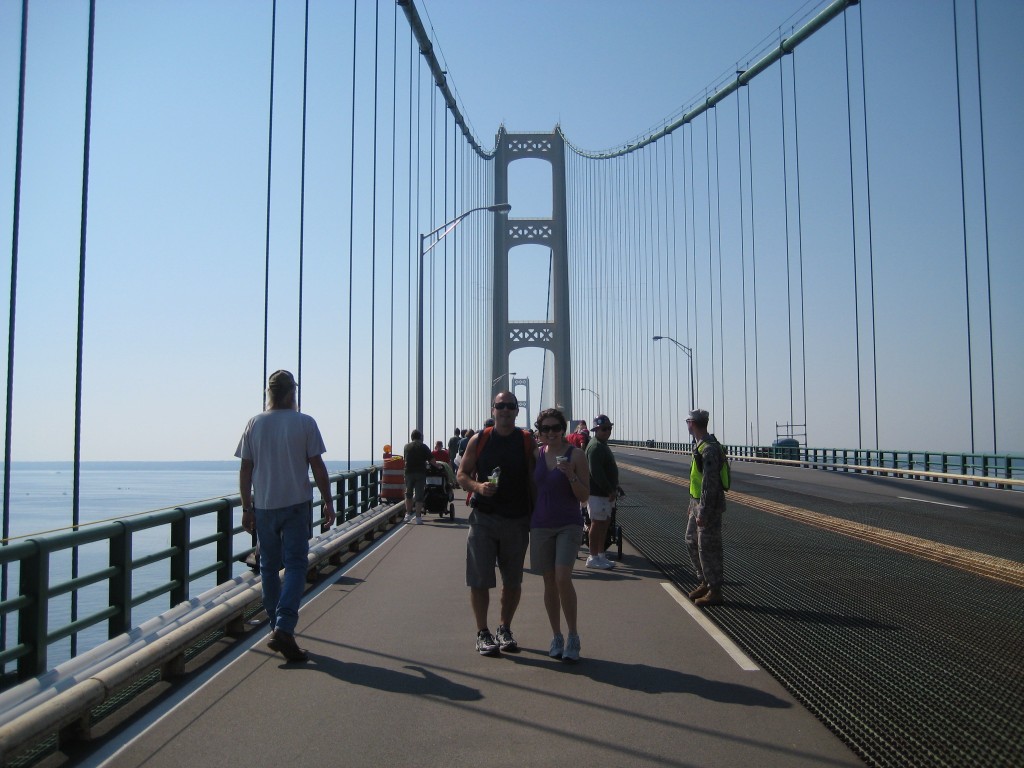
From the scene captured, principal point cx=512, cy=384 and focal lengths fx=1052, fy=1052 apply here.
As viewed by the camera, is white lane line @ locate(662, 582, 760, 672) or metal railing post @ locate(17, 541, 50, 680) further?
white lane line @ locate(662, 582, 760, 672)

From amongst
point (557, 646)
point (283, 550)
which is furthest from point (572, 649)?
point (283, 550)

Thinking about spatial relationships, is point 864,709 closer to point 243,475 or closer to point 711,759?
point 711,759

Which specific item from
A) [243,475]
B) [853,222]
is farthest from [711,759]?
[853,222]

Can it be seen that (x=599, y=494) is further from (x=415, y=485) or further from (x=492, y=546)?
(x=415, y=485)

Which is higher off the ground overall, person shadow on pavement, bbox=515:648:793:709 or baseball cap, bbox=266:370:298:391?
baseball cap, bbox=266:370:298:391

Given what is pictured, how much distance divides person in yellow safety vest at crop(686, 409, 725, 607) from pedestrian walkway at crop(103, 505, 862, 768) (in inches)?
14.8

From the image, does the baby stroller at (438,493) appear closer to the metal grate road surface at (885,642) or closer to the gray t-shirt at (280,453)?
the metal grate road surface at (885,642)

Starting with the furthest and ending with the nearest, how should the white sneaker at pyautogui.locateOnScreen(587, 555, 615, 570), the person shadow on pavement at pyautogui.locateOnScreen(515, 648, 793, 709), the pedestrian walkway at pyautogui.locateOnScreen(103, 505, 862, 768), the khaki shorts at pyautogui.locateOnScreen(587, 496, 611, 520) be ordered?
the white sneaker at pyautogui.locateOnScreen(587, 555, 615, 570), the khaki shorts at pyautogui.locateOnScreen(587, 496, 611, 520), the person shadow on pavement at pyautogui.locateOnScreen(515, 648, 793, 709), the pedestrian walkway at pyautogui.locateOnScreen(103, 505, 862, 768)

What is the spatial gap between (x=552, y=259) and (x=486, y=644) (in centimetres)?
6176

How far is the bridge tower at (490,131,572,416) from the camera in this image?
65750 millimetres

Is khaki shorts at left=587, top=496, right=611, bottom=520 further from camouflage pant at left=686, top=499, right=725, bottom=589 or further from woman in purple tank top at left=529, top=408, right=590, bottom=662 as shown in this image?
woman in purple tank top at left=529, top=408, right=590, bottom=662

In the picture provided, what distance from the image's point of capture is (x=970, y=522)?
653 inches

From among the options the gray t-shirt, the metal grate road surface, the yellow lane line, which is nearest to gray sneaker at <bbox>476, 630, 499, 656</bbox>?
the gray t-shirt

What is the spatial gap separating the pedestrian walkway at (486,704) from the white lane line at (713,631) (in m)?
0.03
